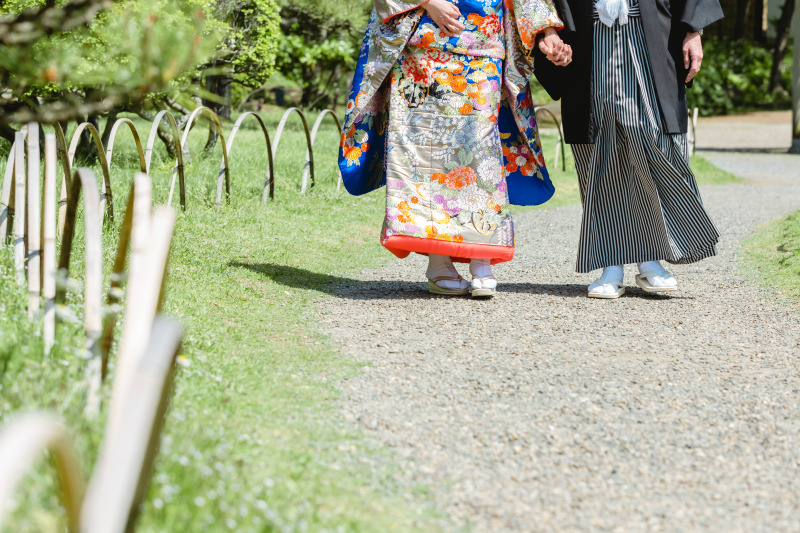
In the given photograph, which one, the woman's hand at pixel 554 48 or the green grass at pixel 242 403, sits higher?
the woman's hand at pixel 554 48

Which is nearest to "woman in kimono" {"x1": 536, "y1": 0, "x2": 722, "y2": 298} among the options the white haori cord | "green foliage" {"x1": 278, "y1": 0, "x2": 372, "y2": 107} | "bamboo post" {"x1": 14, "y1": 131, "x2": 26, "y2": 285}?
the white haori cord

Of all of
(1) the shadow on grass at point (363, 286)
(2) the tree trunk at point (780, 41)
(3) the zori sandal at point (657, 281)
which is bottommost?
(1) the shadow on grass at point (363, 286)

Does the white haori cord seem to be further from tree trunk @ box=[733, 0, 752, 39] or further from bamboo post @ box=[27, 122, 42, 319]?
tree trunk @ box=[733, 0, 752, 39]

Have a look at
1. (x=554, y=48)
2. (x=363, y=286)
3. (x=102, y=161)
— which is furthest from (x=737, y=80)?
(x=102, y=161)

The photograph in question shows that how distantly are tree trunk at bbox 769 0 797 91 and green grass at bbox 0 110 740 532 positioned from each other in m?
19.2

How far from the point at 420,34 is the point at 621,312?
1437mm

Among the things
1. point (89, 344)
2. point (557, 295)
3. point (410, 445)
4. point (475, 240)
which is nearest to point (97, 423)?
point (89, 344)

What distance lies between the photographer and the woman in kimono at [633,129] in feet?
12.8

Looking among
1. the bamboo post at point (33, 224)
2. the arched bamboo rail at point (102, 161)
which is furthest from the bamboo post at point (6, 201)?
the bamboo post at point (33, 224)

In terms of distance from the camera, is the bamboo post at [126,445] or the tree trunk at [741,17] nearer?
the bamboo post at [126,445]

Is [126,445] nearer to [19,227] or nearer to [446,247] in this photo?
[19,227]

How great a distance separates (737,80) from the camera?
22.2 m

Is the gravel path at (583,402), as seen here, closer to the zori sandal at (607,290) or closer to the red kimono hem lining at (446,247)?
the zori sandal at (607,290)

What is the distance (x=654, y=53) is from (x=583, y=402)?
181 cm
